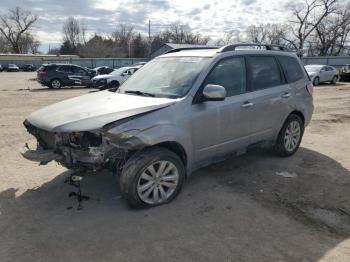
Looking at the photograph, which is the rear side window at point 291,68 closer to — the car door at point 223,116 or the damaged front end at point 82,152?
the car door at point 223,116

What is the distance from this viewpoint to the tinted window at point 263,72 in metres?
5.38

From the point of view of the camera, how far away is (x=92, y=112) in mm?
4172

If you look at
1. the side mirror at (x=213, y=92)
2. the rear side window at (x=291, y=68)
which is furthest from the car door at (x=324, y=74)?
the side mirror at (x=213, y=92)

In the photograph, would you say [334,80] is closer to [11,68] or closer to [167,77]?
[167,77]

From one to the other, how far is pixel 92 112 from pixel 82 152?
486 mm

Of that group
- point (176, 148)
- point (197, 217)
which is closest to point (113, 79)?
point (176, 148)

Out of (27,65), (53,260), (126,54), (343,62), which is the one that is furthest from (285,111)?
(126,54)

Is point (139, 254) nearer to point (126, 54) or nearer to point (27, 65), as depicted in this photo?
point (27, 65)

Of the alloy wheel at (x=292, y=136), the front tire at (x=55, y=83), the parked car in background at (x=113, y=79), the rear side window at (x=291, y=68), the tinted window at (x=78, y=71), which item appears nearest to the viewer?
the rear side window at (x=291, y=68)

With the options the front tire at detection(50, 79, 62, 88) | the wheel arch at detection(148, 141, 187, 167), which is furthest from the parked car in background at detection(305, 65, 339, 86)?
the wheel arch at detection(148, 141, 187, 167)

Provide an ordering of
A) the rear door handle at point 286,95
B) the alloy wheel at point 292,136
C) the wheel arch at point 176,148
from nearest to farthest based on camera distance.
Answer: the wheel arch at point 176,148, the rear door handle at point 286,95, the alloy wheel at point 292,136

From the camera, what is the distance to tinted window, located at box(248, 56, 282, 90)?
5.38 m

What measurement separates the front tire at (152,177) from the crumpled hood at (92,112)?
0.52 meters

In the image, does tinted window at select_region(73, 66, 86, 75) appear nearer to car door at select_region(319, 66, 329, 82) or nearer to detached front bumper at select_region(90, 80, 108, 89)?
detached front bumper at select_region(90, 80, 108, 89)
